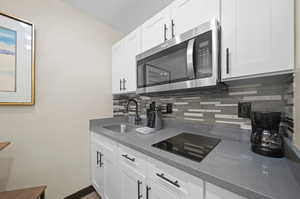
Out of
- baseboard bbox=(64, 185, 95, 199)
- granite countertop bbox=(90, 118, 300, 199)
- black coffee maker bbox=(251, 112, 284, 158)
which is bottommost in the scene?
baseboard bbox=(64, 185, 95, 199)

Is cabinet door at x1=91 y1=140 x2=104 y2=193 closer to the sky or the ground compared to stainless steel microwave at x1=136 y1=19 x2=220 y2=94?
closer to the ground

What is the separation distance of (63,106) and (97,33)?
1105mm

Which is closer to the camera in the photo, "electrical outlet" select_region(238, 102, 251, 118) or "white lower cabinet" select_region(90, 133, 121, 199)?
"electrical outlet" select_region(238, 102, 251, 118)

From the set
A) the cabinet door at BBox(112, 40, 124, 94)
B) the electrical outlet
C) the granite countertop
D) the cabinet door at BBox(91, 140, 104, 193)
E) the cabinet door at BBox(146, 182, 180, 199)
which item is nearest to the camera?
the granite countertop

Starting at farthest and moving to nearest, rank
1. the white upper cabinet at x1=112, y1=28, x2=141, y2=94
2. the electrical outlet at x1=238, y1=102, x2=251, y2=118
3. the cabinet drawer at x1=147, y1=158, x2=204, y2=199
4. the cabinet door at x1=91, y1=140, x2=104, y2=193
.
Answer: the white upper cabinet at x1=112, y1=28, x2=141, y2=94
the cabinet door at x1=91, y1=140, x2=104, y2=193
the electrical outlet at x1=238, y1=102, x2=251, y2=118
the cabinet drawer at x1=147, y1=158, x2=204, y2=199

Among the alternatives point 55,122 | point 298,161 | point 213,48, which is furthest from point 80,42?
point 298,161

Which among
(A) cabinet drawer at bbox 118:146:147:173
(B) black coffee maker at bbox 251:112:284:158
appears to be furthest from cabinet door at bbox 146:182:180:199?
(B) black coffee maker at bbox 251:112:284:158

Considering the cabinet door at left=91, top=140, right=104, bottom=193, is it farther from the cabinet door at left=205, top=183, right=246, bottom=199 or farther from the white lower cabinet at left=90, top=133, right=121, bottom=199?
the cabinet door at left=205, top=183, right=246, bottom=199

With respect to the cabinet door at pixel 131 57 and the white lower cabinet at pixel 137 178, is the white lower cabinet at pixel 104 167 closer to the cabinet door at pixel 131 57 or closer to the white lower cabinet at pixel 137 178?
the white lower cabinet at pixel 137 178

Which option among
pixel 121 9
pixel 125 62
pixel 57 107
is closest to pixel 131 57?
pixel 125 62

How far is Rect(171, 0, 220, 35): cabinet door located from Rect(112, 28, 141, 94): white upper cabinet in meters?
0.50

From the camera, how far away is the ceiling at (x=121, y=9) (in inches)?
53.4

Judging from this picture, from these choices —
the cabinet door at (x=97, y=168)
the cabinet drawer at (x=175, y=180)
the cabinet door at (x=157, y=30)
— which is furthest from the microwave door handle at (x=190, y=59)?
the cabinet door at (x=97, y=168)

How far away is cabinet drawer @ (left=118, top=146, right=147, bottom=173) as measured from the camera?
829 millimetres
